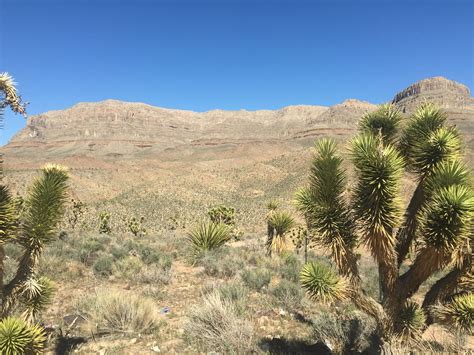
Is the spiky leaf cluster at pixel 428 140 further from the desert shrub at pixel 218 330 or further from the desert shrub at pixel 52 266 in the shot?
the desert shrub at pixel 52 266

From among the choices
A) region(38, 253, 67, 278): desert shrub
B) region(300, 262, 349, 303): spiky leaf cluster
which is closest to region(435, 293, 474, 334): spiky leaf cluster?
region(300, 262, 349, 303): spiky leaf cluster

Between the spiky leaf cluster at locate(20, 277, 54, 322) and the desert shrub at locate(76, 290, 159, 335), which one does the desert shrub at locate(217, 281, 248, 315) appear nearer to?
the desert shrub at locate(76, 290, 159, 335)

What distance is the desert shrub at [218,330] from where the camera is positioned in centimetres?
574

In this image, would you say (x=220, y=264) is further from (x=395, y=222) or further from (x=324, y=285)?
(x=395, y=222)

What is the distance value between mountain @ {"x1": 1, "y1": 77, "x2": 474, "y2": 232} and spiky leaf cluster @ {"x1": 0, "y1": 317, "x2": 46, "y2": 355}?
1880 millimetres

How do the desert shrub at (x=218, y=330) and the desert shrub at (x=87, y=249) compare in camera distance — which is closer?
the desert shrub at (x=218, y=330)

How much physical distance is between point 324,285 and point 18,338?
3.81 m

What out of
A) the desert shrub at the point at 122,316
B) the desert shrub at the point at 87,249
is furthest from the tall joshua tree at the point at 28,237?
the desert shrub at the point at 87,249

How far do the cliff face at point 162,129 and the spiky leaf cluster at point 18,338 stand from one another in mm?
115826

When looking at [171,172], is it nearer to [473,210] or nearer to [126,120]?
[473,210]

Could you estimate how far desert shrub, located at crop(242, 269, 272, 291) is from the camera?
9273mm

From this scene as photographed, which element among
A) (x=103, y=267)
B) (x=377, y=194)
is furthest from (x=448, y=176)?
(x=103, y=267)

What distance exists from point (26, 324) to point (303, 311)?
5.70m

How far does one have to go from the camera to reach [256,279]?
9469 millimetres
